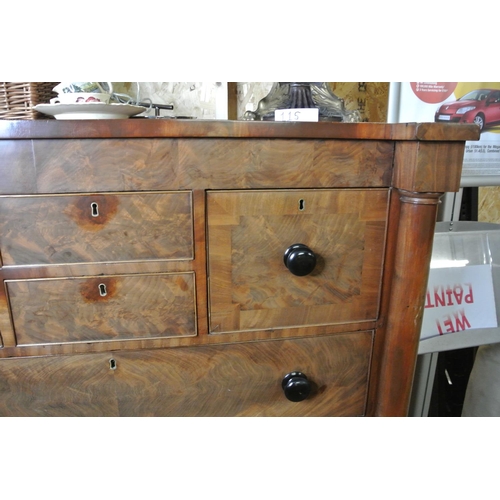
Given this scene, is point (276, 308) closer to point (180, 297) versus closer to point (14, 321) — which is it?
point (180, 297)

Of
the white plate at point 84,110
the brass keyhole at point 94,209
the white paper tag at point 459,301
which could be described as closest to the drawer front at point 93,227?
the brass keyhole at point 94,209

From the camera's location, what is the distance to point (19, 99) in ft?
2.59

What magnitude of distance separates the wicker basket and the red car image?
3.51 feet

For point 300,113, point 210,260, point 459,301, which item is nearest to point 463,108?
point 459,301

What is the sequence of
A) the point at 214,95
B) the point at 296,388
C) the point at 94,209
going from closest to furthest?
the point at 94,209, the point at 296,388, the point at 214,95

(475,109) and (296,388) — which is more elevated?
(475,109)

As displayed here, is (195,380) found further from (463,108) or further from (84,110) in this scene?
(463,108)

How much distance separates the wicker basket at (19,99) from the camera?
0.78m

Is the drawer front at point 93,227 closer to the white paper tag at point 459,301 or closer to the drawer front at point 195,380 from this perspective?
the drawer front at point 195,380

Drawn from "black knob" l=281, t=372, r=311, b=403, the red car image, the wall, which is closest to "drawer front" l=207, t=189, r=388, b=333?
"black knob" l=281, t=372, r=311, b=403

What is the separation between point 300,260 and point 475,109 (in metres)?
0.88

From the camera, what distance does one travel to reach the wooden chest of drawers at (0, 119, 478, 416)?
656 mm

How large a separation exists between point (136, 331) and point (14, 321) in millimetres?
206

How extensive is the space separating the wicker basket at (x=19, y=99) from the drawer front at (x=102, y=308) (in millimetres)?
341
